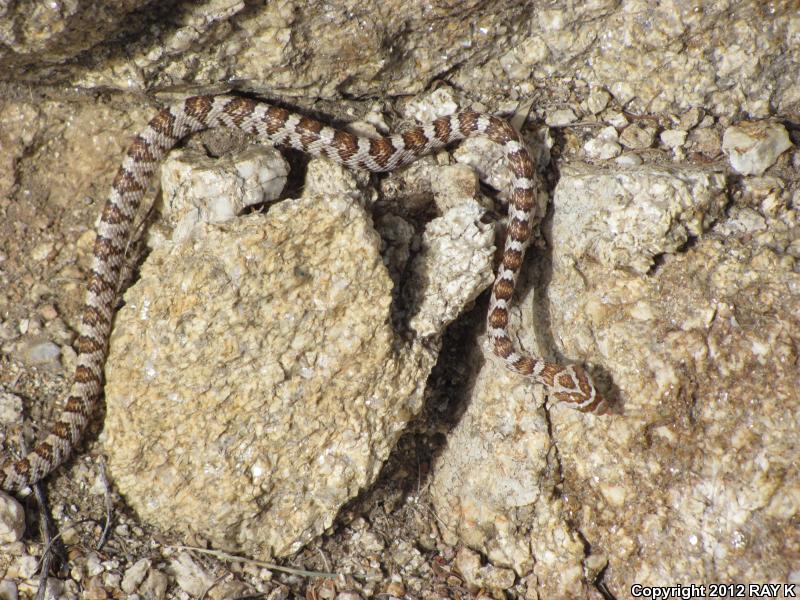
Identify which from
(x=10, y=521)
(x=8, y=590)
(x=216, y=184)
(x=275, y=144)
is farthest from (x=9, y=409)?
(x=275, y=144)

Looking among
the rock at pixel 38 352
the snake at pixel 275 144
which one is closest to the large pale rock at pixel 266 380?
the snake at pixel 275 144

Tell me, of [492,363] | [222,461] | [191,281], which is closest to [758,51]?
[492,363]

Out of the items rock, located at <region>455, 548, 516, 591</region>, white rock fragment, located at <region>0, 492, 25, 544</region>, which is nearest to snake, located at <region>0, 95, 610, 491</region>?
white rock fragment, located at <region>0, 492, 25, 544</region>

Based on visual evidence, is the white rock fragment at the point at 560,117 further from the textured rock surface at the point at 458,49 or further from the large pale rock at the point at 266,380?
the large pale rock at the point at 266,380

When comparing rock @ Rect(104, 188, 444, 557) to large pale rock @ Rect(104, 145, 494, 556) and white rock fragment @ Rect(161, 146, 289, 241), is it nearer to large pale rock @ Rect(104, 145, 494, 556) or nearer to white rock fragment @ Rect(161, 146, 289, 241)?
large pale rock @ Rect(104, 145, 494, 556)

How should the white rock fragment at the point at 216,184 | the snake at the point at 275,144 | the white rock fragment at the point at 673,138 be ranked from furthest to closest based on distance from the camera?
1. the white rock fragment at the point at 673,138
2. the snake at the point at 275,144
3. the white rock fragment at the point at 216,184

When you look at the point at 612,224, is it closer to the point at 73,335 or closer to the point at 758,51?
the point at 758,51
